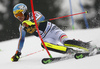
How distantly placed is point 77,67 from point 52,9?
10397mm

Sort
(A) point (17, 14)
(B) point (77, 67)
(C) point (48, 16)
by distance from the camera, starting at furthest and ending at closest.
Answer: (C) point (48, 16), (A) point (17, 14), (B) point (77, 67)

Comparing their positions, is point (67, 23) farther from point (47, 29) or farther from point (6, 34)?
point (47, 29)

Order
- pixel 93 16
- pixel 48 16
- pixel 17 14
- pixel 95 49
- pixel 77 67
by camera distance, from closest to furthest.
Result: 1. pixel 77 67
2. pixel 95 49
3. pixel 17 14
4. pixel 48 16
5. pixel 93 16

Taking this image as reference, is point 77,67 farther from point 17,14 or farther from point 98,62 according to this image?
point 17,14

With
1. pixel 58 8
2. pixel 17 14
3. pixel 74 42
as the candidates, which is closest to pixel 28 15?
pixel 17 14

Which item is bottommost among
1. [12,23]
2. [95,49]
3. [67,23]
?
[67,23]

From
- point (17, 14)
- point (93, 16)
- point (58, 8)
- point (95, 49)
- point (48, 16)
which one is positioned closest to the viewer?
point (95, 49)

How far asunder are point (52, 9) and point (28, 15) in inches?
366

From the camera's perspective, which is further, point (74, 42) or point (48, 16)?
point (48, 16)

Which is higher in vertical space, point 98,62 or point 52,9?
point 98,62

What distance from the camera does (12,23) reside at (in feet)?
38.9

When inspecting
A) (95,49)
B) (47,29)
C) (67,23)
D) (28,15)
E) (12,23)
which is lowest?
(67,23)

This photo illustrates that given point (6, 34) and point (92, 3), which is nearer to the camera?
point (6, 34)

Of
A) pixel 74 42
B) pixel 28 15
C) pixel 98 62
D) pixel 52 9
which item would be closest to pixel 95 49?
pixel 74 42
